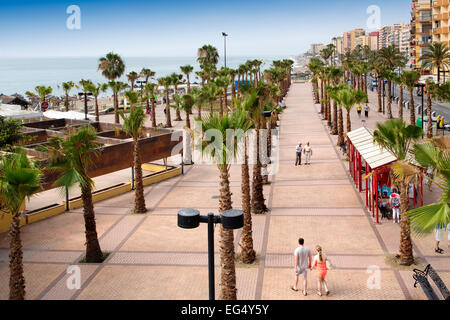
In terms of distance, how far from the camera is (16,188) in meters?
10.2

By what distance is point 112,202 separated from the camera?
21312 millimetres

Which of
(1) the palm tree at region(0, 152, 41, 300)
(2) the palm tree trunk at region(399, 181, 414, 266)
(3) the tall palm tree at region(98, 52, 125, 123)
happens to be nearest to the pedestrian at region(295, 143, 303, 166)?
(2) the palm tree trunk at region(399, 181, 414, 266)

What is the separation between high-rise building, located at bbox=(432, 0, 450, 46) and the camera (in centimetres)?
8525

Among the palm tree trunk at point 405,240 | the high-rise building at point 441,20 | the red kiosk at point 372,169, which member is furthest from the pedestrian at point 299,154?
the high-rise building at point 441,20

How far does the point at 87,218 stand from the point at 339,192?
39.3 feet

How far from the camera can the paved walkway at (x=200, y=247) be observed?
12.3m

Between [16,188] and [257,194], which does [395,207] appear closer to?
[257,194]

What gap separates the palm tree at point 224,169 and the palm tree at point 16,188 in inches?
164

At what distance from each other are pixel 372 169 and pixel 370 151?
87.1 inches

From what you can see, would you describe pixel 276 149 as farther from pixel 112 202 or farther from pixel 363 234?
pixel 363 234

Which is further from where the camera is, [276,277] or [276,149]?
[276,149]

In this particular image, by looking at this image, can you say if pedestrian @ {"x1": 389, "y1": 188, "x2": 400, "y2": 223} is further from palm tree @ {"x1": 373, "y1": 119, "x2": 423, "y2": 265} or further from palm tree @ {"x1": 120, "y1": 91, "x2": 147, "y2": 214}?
palm tree @ {"x1": 120, "y1": 91, "x2": 147, "y2": 214}
